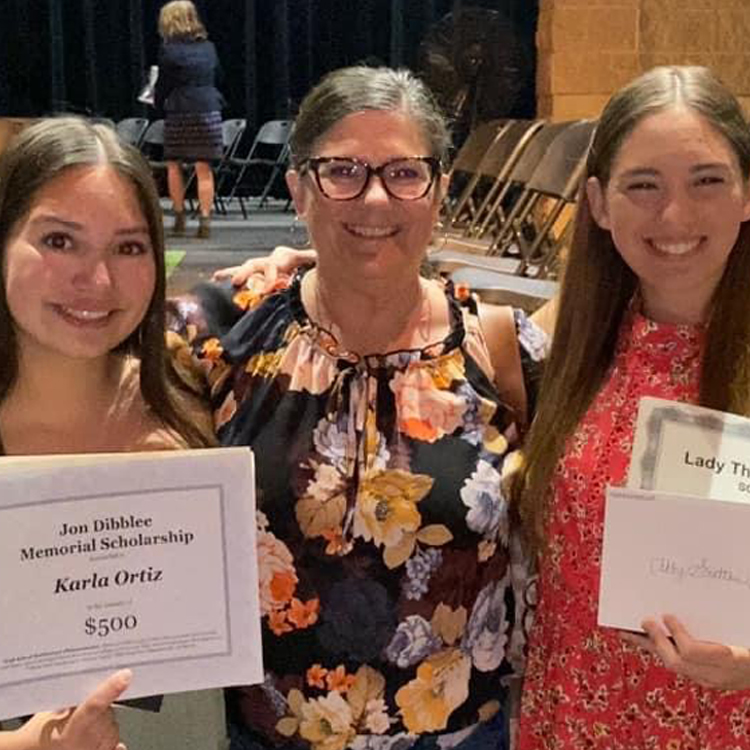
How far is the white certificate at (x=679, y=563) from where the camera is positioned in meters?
1.24

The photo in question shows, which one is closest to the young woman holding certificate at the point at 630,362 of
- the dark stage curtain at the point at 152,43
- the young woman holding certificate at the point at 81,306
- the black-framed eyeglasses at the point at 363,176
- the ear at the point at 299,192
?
the black-framed eyeglasses at the point at 363,176

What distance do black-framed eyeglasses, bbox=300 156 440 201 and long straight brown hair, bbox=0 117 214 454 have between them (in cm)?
22

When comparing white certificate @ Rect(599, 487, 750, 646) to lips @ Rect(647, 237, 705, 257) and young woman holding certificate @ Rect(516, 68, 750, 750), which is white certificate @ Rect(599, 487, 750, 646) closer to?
young woman holding certificate @ Rect(516, 68, 750, 750)

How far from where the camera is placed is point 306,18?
33.1ft

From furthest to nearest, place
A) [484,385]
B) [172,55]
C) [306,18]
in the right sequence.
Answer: [306,18] < [172,55] < [484,385]

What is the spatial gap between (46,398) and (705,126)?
86cm

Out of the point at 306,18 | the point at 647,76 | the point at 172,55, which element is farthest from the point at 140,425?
the point at 306,18

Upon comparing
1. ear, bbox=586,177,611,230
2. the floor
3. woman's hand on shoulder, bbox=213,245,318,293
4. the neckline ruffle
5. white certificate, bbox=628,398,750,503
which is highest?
ear, bbox=586,177,611,230

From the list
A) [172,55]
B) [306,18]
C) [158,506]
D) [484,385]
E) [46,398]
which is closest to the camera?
[158,506]

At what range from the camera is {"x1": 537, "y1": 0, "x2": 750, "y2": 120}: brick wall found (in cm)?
563

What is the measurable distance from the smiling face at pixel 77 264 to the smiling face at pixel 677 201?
0.59m

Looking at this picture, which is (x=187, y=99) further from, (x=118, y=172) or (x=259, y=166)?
(x=118, y=172)

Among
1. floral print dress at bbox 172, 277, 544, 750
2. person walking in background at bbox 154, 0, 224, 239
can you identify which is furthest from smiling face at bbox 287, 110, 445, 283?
person walking in background at bbox 154, 0, 224, 239

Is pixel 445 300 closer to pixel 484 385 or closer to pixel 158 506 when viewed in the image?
pixel 484 385
